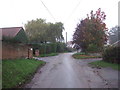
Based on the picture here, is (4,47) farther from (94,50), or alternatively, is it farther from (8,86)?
(94,50)

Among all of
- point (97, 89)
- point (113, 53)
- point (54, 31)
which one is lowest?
point (97, 89)

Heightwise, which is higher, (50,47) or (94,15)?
(94,15)

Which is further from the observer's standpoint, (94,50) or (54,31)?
(54,31)

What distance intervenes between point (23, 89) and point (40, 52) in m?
30.9

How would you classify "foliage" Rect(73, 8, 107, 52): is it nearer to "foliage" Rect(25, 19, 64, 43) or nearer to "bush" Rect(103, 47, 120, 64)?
"bush" Rect(103, 47, 120, 64)

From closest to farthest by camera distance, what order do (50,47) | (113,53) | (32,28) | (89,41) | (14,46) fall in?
(14,46), (113,53), (89,41), (50,47), (32,28)

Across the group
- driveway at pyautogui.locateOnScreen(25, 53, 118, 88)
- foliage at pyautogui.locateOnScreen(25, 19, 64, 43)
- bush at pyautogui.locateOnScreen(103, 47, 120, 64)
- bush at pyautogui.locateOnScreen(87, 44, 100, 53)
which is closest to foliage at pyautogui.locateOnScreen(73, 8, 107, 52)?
bush at pyautogui.locateOnScreen(87, 44, 100, 53)

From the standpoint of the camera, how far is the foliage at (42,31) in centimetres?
4609

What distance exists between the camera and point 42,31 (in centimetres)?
4706

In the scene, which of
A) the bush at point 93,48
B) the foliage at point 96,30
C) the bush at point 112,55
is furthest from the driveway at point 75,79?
the bush at point 93,48

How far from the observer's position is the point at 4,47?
47.3 feet

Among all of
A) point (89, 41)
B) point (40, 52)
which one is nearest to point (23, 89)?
point (89, 41)

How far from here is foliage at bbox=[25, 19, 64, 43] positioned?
46.1m

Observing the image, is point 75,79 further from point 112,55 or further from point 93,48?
point 93,48
